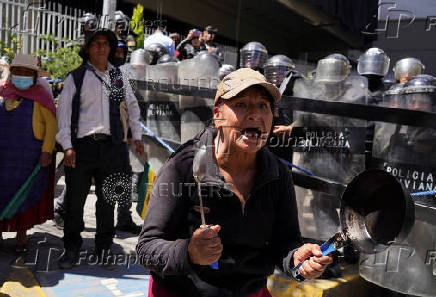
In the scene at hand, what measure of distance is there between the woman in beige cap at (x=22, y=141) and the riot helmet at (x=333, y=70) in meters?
2.60

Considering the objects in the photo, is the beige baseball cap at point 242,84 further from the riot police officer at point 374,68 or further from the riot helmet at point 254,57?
the riot helmet at point 254,57

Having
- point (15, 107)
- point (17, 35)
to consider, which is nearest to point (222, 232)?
point (15, 107)

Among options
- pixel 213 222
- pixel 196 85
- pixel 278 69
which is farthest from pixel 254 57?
pixel 213 222

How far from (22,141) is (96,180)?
2.68 feet

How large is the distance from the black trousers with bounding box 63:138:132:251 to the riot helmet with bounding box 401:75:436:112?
2.49 metres

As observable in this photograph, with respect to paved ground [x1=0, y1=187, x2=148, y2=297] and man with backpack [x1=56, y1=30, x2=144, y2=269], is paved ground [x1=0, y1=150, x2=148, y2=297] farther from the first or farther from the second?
man with backpack [x1=56, y1=30, x2=144, y2=269]

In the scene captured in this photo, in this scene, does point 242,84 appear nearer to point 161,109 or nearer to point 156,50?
point 161,109

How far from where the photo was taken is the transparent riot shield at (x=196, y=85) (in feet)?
17.4

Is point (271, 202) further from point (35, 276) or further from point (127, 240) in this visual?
point (127, 240)

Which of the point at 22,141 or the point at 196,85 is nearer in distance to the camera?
the point at 22,141

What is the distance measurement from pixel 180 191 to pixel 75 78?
2.64m

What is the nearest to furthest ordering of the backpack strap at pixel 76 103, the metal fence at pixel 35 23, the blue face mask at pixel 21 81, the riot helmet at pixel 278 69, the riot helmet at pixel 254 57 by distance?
the backpack strap at pixel 76 103 < the blue face mask at pixel 21 81 < the riot helmet at pixel 278 69 < the riot helmet at pixel 254 57 < the metal fence at pixel 35 23

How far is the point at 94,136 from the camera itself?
13.4 feet

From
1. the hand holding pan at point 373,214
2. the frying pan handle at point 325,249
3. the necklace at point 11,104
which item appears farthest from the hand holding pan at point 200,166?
the necklace at point 11,104
